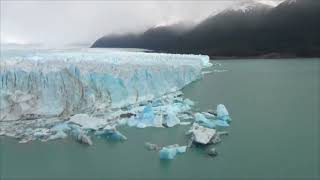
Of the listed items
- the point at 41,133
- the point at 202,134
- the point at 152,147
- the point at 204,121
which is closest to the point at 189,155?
the point at 202,134

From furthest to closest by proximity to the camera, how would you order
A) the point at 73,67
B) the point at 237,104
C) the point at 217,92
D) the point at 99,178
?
the point at 217,92 → the point at 237,104 → the point at 73,67 → the point at 99,178

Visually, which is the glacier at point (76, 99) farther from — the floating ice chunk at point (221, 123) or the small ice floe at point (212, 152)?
the small ice floe at point (212, 152)

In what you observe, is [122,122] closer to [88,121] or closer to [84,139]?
[88,121]

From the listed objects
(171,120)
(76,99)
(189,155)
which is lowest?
(189,155)

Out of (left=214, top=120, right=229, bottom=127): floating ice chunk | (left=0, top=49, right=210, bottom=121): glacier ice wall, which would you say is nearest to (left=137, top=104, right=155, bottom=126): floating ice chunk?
(left=0, top=49, right=210, bottom=121): glacier ice wall

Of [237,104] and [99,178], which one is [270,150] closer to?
[99,178]

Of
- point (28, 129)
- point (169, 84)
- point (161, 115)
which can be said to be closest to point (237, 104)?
point (169, 84)

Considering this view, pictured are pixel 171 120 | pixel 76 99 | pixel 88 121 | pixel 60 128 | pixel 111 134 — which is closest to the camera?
pixel 111 134
